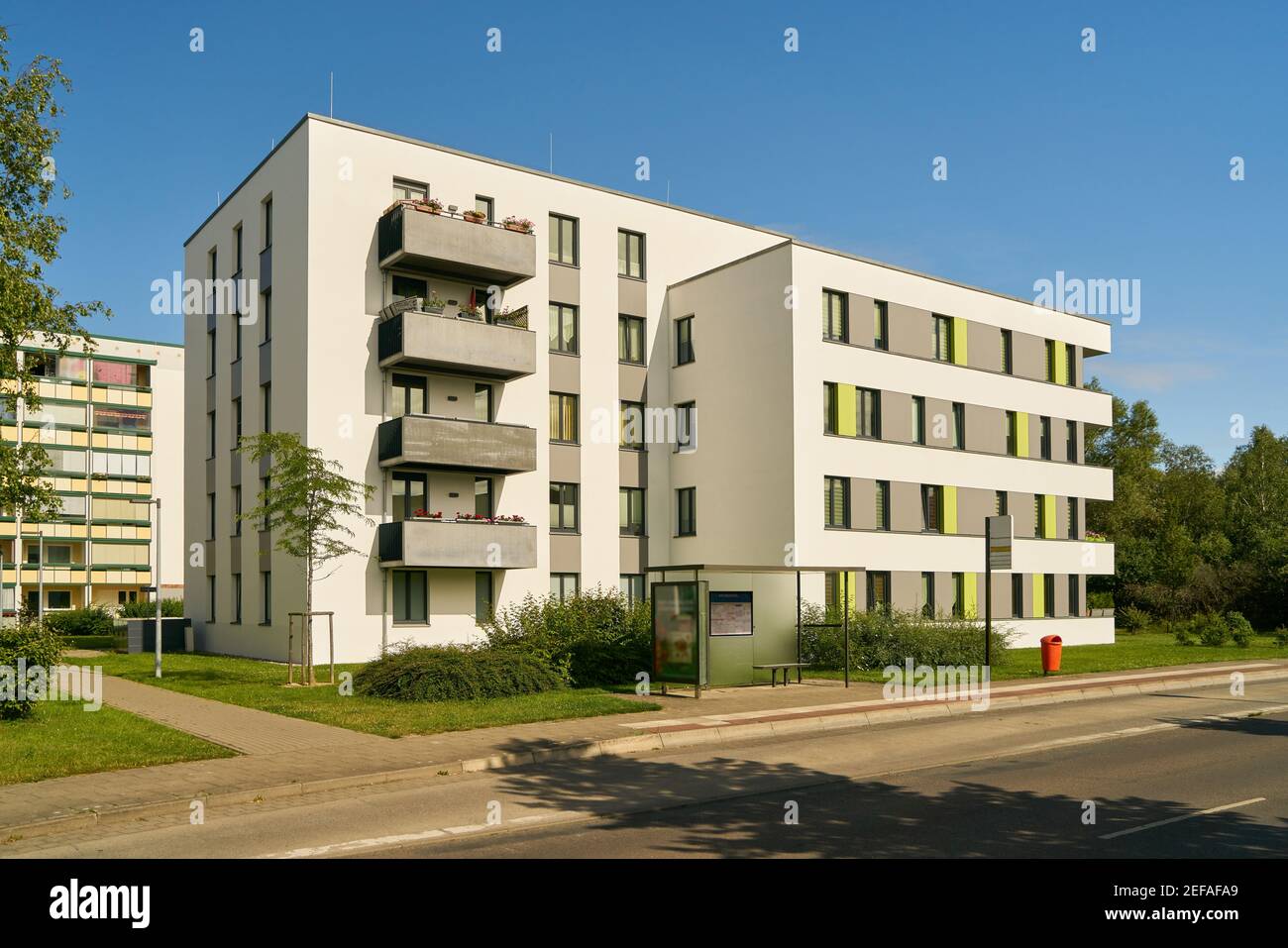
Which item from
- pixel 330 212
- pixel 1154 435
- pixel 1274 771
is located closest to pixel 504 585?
pixel 330 212

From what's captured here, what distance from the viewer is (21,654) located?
16.2 m

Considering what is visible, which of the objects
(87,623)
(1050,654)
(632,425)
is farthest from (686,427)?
(87,623)

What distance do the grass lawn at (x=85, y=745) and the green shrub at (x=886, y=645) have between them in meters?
15.3

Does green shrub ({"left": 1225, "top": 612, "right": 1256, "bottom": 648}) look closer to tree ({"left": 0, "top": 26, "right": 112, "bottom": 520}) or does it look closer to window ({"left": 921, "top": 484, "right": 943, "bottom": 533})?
window ({"left": 921, "top": 484, "right": 943, "bottom": 533})

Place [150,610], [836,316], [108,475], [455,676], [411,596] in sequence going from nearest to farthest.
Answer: [455,676]
[411,596]
[836,316]
[150,610]
[108,475]

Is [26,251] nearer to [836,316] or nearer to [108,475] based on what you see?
[836,316]

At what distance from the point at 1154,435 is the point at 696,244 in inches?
1969

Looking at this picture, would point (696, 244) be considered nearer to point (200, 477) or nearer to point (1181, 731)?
point (200, 477)

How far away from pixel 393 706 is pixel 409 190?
19849mm

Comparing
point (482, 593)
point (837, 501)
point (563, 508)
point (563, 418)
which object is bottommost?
point (482, 593)

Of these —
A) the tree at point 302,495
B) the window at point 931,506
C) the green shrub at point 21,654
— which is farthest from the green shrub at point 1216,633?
the green shrub at point 21,654

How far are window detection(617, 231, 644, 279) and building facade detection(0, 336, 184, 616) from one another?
6280 centimetres

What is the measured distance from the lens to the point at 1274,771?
11812 mm

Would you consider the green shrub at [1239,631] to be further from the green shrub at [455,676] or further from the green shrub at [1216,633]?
the green shrub at [455,676]
